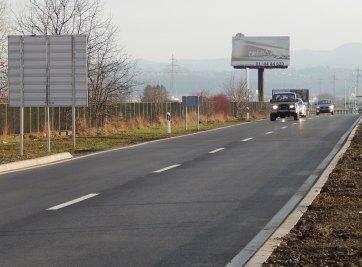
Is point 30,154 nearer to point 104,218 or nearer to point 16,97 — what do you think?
point 16,97

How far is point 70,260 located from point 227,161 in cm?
1236

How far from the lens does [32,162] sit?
20594mm

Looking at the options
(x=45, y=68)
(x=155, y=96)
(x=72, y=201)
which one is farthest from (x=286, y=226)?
(x=155, y=96)

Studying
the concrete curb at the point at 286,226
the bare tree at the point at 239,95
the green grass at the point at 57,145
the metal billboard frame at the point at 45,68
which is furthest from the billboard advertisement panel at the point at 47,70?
the bare tree at the point at 239,95

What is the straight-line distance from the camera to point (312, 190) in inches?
514

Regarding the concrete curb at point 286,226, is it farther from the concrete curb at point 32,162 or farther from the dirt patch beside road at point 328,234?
the concrete curb at point 32,162

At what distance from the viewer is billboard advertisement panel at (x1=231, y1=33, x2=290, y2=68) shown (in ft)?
331

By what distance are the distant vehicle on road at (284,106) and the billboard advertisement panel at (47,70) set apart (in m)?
31.1

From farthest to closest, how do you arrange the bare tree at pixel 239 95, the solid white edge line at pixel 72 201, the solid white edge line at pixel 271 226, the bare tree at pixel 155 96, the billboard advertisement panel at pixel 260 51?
the billboard advertisement panel at pixel 260 51, the bare tree at pixel 239 95, the bare tree at pixel 155 96, the solid white edge line at pixel 72 201, the solid white edge line at pixel 271 226

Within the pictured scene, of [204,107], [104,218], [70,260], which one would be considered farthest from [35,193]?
[204,107]

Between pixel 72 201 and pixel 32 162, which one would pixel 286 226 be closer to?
pixel 72 201

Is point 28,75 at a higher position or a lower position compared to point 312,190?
higher

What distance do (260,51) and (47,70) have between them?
77.7 m

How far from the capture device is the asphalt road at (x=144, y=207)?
8117 millimetres
